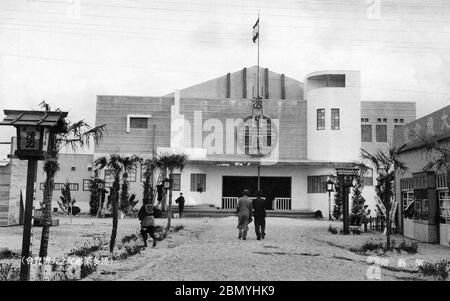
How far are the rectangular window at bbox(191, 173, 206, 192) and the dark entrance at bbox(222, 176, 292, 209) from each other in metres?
1.25

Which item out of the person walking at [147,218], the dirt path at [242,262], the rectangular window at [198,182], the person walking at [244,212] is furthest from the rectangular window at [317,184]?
the person walking at [147,218]

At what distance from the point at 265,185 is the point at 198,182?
3.99 meters

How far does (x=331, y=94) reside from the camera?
106ft

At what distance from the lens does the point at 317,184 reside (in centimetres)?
3253

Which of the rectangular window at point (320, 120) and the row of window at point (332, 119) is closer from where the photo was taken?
the row of window at point (332, 119)

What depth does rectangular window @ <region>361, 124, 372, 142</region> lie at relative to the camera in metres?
34.1

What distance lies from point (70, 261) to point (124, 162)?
222 inches

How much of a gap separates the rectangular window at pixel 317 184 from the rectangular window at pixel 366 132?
3.98m

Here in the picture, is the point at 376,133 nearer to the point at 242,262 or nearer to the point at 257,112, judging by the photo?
the point at 257,112

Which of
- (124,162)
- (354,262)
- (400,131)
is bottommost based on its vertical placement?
(354,262)

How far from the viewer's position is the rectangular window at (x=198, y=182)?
107 ft

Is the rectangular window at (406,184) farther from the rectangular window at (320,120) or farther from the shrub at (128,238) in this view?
the rectangular window at (320,120)
